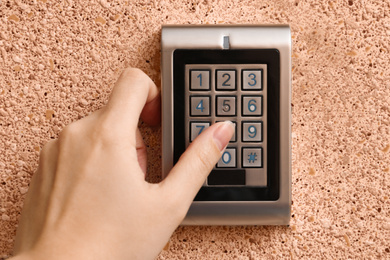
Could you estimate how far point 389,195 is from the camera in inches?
17.6

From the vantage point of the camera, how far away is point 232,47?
0.41m

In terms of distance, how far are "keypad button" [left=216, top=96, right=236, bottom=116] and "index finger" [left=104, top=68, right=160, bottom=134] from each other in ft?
0.25

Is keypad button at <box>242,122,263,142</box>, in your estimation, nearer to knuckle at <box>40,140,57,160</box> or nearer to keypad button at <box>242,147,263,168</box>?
keypad button at <box>242,147,263,168</box>

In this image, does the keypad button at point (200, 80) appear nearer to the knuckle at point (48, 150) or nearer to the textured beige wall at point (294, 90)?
the textured beige wall at point (294, 90)

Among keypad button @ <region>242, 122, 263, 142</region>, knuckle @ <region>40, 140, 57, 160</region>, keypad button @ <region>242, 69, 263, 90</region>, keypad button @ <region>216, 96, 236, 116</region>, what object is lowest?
knuckle @ <region>40, 140, 57, 160</region>

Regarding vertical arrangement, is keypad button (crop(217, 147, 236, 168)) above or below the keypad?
below

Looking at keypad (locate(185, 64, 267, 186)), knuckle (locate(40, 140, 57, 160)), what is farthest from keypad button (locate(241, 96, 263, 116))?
knuckle (locate(40, 140, 57, 160))

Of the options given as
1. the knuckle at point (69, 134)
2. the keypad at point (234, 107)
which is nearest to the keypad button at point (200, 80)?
the keypad at point (234, 107)

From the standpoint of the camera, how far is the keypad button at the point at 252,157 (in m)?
0.42

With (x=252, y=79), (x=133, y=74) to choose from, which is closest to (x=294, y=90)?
(x=252, y=79)

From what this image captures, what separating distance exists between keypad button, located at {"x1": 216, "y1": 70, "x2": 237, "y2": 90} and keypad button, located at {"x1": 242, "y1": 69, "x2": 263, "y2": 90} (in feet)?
0.04

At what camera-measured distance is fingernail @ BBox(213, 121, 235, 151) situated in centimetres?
39

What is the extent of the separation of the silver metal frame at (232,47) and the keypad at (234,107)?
0.07ft

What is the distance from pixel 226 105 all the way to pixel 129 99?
11cm
